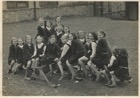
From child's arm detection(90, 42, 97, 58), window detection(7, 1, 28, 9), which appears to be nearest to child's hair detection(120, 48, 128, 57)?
child's arm detection(90, 42, 97, 58)

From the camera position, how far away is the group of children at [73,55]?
4141 millimetres

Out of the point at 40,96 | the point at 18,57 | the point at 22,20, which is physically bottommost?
the point at 40,96

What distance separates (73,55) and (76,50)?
41mm

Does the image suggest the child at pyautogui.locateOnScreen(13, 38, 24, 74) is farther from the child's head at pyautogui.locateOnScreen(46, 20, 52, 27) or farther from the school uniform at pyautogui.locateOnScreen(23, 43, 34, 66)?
the child's head at pyautogui.locateOnScreen(46, 20, 52, 27)

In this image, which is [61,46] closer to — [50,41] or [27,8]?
[50,41]

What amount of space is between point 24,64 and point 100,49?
21.4 inches

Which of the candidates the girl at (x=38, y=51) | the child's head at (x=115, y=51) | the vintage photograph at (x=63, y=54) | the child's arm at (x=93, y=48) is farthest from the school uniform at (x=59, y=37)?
the child's head at (x=115, y=51)

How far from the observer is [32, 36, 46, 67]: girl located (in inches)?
164

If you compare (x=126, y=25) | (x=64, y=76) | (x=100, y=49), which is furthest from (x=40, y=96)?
(x=126, y=25)

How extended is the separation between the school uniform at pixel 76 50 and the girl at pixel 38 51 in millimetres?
195

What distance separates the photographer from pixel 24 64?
419cm

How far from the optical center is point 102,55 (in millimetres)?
4141

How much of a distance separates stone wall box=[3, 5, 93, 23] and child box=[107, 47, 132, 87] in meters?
0.36

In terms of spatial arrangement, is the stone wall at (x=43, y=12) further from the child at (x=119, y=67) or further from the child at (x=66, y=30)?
the child at (x=119, y=67)
